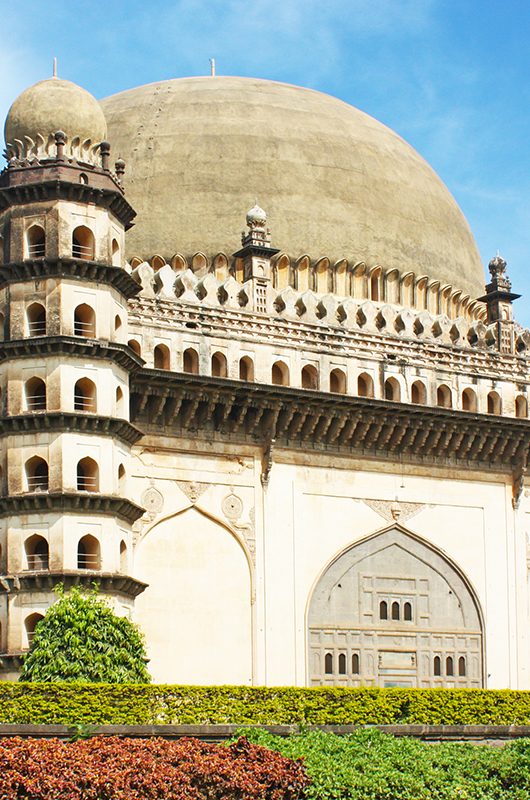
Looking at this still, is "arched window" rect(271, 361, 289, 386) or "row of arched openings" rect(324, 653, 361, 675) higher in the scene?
"arched window" rect(271, 361, 289, 386)

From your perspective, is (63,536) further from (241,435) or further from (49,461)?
(241,435)

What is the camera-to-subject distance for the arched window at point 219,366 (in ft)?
94.8

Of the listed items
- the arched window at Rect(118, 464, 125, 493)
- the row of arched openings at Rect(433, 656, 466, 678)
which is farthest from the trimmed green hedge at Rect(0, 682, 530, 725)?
the arched window at Rect(118, 464, 125, 493)

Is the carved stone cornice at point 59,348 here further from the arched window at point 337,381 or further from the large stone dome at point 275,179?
the large stone dome at point 275,179

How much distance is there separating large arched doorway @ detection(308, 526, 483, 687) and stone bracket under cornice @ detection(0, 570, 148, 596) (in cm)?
544

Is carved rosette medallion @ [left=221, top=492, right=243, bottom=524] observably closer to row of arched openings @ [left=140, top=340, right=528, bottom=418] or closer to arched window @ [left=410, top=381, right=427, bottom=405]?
row of arched openings @ [left=140, top=340, right=528, bottom=418]

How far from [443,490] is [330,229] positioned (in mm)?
6243

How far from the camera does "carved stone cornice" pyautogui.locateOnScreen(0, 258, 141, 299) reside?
85.2ft

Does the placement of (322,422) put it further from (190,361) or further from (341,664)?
(341,664)

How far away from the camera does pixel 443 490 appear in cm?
3123

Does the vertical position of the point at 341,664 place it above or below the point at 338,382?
below

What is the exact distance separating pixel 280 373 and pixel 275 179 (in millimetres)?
5742

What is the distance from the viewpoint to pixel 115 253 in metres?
27.2

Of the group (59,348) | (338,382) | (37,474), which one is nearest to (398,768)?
(37,474)
